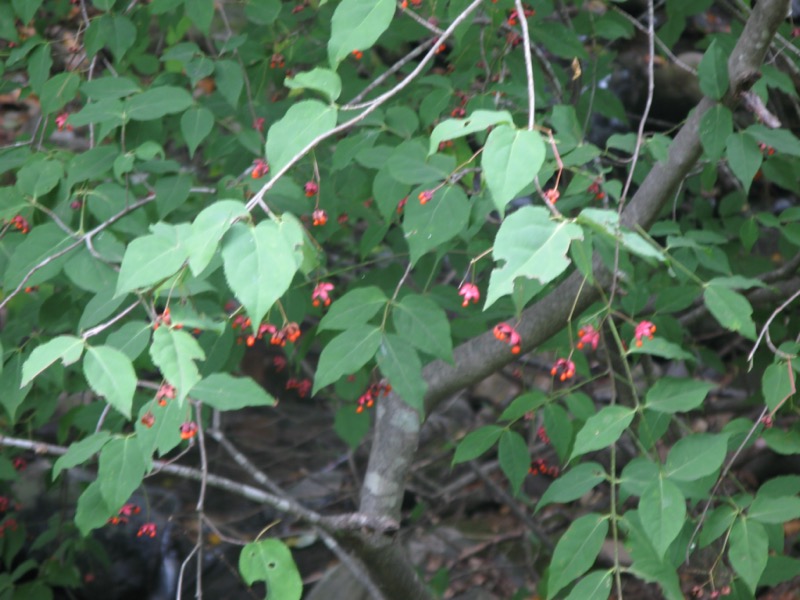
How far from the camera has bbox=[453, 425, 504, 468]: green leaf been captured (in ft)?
6.79

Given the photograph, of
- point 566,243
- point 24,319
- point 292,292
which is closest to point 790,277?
point 292,292

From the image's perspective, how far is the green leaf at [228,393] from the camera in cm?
157

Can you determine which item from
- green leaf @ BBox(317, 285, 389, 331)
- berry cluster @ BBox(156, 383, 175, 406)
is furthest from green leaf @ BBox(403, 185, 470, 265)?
berry cluster @ BBox(156, 383, 175, 406)

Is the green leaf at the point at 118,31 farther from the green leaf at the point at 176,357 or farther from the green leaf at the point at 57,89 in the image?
the green leaf at the point at 176,357

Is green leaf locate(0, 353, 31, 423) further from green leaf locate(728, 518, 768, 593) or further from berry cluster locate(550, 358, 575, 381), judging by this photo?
green leaf locate(728, 518, 768, 593)

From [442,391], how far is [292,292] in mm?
474

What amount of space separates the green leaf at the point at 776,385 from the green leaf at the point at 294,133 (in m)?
→ 1.00

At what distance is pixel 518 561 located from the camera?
4.00 m

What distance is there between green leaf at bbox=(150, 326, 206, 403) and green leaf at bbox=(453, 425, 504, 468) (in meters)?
0.97

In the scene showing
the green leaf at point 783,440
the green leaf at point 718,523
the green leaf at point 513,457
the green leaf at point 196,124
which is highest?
the green leaf at point 196,124

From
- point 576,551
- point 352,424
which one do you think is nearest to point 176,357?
point 576,551

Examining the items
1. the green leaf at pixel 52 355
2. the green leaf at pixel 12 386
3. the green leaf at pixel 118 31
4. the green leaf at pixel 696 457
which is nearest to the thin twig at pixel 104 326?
the green leaf at pixel 52 355

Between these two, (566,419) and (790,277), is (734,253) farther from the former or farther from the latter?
(566,419)

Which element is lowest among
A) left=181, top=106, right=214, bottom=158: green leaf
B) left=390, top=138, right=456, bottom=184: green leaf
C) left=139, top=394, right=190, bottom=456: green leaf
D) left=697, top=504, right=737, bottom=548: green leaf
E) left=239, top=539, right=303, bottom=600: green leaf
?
left=697, top=504, right=737, bottom=548: green leaf
